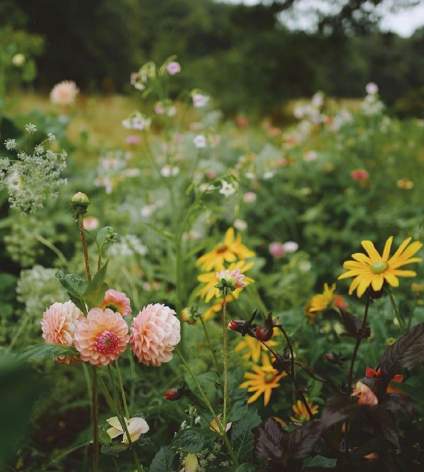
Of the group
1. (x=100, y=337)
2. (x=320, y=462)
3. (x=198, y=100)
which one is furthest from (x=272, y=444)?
(x=198, y=100)

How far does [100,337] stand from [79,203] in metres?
0.24

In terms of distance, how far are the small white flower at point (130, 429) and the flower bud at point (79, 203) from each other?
40 cm

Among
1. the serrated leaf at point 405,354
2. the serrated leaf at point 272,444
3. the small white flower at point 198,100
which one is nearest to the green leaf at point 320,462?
the serrated leaf at point 272,444

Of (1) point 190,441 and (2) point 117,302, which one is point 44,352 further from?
(1) point 190,441

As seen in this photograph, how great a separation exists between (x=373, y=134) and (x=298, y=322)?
2.12 m

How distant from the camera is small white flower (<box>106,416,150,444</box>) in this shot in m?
0.96

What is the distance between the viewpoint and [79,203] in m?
0.89

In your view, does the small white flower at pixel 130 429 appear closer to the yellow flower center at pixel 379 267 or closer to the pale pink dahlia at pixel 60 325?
the pale pink dahlia at pixel 60 325

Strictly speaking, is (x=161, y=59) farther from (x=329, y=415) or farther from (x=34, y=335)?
(x=329, y=415)

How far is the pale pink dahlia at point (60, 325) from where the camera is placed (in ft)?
2.82

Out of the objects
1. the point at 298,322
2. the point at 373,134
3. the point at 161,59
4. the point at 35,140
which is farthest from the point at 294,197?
the point at 161,59

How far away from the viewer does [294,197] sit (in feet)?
9.55

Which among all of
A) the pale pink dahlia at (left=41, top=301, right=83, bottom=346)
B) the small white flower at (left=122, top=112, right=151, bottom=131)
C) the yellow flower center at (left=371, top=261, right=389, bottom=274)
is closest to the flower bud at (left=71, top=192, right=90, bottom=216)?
the pale pink dahlia at (left=41, top=301, right=83, bottom=346)

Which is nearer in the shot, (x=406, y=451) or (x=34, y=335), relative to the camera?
(x=406, y=451)
